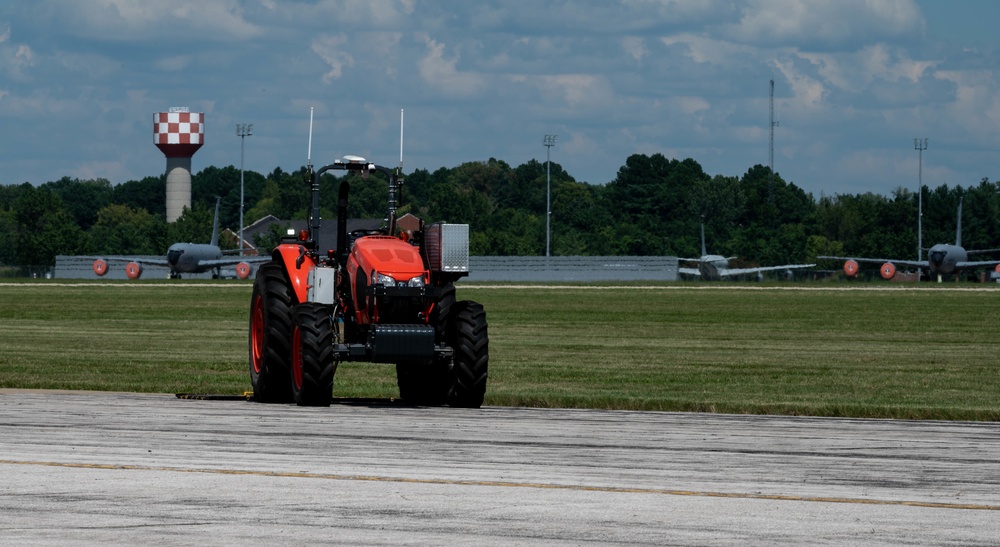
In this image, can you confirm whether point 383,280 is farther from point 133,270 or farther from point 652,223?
point 652,223

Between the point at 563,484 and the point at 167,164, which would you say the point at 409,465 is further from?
the point at 167,164

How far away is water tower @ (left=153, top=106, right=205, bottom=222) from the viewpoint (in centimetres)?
15612

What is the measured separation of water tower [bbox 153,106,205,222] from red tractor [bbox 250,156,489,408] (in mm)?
141834

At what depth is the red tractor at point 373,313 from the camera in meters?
16.1

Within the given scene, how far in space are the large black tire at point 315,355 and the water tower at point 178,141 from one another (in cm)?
14321

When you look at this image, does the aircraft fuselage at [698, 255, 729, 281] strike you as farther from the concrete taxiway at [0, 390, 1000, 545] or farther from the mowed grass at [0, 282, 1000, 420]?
the concrete taxiway at [0, 390, 1000, 545]

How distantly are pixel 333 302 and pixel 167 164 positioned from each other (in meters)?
146

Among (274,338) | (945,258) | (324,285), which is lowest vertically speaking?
(945,258)

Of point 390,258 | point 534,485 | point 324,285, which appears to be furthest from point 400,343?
point 534,485

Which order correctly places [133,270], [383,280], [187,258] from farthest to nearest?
[133,270]
[187,258]
[383,280]

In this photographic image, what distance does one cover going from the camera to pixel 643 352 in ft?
108

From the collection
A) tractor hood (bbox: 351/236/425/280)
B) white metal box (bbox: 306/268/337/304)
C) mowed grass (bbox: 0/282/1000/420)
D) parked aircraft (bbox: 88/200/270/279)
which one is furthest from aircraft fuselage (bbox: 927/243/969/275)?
white metal box (bbox: 306/268/337/304)

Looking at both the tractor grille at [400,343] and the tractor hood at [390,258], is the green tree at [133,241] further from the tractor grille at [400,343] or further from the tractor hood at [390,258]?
the tractor grille at [400,343]

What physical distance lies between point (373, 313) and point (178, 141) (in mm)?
144090
